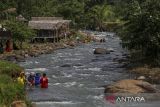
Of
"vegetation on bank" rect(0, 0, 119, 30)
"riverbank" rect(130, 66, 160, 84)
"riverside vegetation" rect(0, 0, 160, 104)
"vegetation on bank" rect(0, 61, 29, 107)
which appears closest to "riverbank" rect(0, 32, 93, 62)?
"riverside vegetation" rect(0, 0, 160, 104)

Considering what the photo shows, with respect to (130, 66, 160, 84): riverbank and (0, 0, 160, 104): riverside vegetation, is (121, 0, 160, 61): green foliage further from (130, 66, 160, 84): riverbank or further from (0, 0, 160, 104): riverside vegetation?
(130, 66, 160, 84): riverbank

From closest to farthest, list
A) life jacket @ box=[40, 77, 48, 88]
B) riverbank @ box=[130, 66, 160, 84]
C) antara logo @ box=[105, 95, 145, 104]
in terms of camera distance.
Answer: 1. antara logo @ box=[105, 95, 145, 104]
2. life jacket @ box=[40, 77, 48, 88]
3. riverbank @ box=[130, 66, 160, 84]

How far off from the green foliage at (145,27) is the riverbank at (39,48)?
47.1 ft

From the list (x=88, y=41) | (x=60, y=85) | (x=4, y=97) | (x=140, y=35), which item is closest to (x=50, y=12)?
(x=88, y=41)

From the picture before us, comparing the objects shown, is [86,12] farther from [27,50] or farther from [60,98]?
[60,98]

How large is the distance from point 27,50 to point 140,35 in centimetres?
1931

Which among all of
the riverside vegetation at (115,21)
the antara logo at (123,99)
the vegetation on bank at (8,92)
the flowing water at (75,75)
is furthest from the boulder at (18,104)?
the antara logo at (123,99)

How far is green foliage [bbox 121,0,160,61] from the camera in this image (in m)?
47.8

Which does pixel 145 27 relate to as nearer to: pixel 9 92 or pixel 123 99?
pixel 123 99

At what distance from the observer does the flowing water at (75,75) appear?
3319 centimetres

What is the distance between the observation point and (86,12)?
370ft

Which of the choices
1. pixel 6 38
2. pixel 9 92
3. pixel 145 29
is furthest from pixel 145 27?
pixel 9 92

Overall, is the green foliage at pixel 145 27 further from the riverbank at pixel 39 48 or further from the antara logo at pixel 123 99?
the antara logo at pixel 123 99

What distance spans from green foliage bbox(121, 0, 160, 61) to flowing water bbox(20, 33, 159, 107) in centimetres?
364
